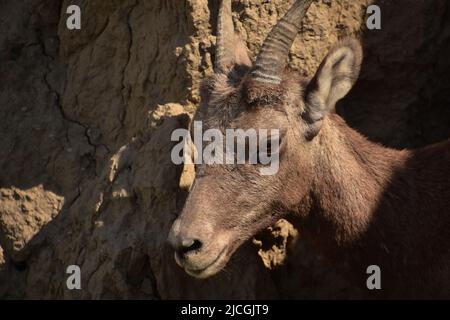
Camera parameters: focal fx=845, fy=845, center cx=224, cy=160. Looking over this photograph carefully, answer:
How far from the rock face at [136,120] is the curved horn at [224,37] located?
482 millimetres

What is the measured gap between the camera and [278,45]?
608 centimetres

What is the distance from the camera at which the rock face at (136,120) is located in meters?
7.27

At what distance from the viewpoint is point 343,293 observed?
8.04 meters

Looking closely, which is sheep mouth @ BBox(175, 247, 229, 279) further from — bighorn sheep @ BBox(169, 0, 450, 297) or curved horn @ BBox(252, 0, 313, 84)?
curved horn @ BBox(252, 0, 313, 84)

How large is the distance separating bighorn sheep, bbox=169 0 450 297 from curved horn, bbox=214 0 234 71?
0.01 metres

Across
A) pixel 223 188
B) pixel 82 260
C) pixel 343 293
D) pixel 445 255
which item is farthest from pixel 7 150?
pixel 445 255

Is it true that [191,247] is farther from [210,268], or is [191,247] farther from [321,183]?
[321,183]

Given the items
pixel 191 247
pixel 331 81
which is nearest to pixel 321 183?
pixel 331 81

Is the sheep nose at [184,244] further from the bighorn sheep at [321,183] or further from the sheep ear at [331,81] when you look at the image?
the sheep ear at [331,81]

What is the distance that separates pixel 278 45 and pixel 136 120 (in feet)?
6.61

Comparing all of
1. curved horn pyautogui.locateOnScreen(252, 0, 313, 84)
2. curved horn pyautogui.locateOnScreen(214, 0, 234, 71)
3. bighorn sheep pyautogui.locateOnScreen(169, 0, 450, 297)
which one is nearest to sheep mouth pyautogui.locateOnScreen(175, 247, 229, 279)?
bighorn sheep pyautogui.locateOnScreen(169, 0, 450, 297)

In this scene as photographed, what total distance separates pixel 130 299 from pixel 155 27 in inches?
95.7

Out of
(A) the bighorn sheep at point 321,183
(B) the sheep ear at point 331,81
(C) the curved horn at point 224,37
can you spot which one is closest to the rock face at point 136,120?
(C) the curved horn at point 224,37

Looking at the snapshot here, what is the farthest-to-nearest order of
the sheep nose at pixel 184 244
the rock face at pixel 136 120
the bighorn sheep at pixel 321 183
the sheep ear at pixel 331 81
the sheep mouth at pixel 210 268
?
the rock face at pixel 136 120, the sheep ear at pixel 331 81, the bighorn sheep at pixel 321 183, the sheep mouth at pixel 210 268, the sheep nose at pixel 184 244
